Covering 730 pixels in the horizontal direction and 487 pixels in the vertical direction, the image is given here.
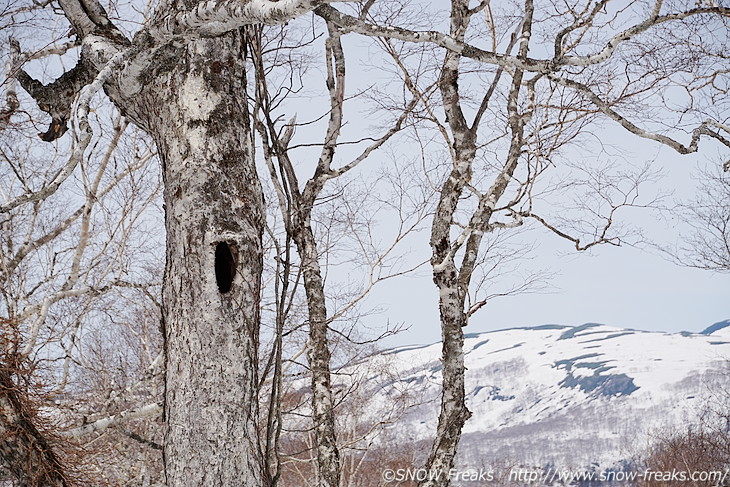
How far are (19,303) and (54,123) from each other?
16.9ft

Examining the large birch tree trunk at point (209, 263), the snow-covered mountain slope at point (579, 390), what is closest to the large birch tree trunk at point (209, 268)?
the large birch tree trunk at point (209, 263)

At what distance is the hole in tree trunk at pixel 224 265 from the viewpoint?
84.5 inches

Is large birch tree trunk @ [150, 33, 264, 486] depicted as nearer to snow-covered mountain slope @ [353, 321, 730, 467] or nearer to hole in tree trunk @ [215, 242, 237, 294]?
hole in tree trunk @ [215, 242, 237, 294]

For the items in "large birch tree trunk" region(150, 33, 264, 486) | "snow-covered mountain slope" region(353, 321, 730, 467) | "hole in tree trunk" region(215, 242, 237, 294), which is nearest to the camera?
"large birch tree trunk" region(150, 33, 264, 486)

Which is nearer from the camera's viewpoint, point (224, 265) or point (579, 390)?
point (224, 265)

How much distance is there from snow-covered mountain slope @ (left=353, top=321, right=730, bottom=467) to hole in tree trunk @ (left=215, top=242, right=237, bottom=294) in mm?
20391

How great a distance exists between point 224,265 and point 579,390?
40614 mm

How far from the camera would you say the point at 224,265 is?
86.0 inches

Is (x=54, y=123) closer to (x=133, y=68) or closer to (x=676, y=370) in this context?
(x=133, y=68)

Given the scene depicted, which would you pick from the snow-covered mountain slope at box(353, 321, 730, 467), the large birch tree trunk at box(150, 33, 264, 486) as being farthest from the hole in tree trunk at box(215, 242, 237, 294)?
the snow-covered mountain slope at box(353, 321, 730, 467)

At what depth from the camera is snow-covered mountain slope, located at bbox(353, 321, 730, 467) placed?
28328mm

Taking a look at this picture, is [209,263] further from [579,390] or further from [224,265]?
[579,390]

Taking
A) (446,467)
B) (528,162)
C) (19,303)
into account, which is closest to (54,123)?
(446,467)

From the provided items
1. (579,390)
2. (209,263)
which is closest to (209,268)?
(209,263)
